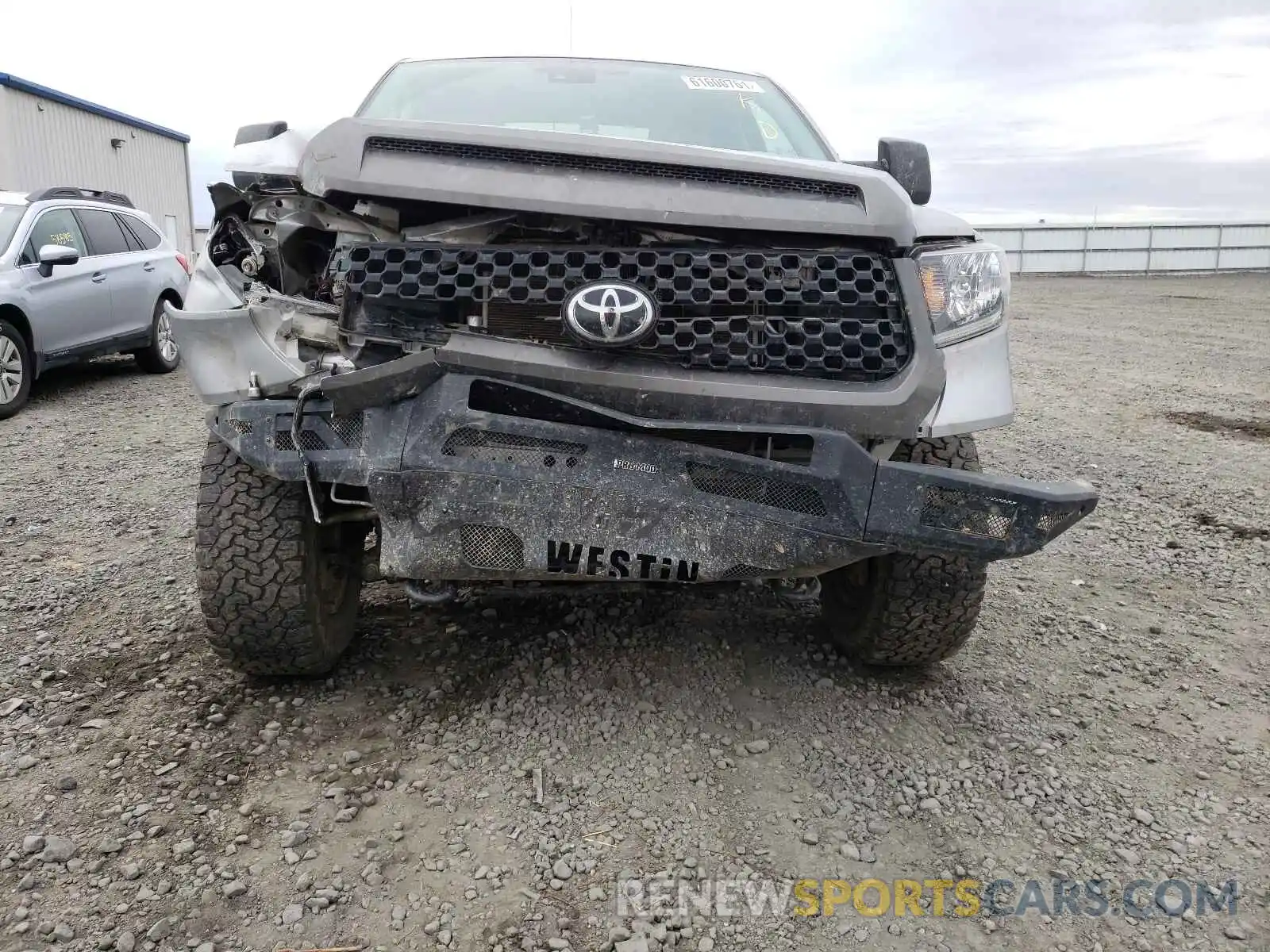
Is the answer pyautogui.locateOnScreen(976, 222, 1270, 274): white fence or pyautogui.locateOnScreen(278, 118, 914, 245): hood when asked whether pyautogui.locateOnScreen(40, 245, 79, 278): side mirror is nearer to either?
pyautogui.locateOnScreen(278, 118, 914, 245): hood

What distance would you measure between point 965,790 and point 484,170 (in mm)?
1996

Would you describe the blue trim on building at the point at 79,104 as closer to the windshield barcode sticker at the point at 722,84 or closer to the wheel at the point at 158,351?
the wheel at the point at 158,351

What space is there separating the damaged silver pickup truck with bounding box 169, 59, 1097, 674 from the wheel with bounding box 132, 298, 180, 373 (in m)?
7.58

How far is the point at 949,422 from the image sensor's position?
2.37 metres

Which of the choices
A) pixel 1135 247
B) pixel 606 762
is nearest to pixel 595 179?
pixel 606 762

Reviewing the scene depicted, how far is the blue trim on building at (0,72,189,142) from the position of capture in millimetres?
15344

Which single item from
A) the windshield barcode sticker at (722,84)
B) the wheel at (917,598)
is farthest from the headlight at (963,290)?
the windshield barcode sticker at (722,84)

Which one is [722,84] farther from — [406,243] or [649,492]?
[649,492]

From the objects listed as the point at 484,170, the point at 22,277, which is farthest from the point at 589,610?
the point at 22,277

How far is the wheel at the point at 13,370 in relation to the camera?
7109 millimetres

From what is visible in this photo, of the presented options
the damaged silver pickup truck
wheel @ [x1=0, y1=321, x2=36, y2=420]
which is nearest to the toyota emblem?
the damaged silver pickup truck

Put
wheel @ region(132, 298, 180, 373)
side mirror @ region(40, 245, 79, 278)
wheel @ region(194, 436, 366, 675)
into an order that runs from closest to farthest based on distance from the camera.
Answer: wheel @ region(194, 436, 366, 675) < side mirror @ region(40, 245, 79, 278) < wheel @ region(132, 298, 180, 373)

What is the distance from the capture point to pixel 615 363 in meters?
2.23

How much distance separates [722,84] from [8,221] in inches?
259
